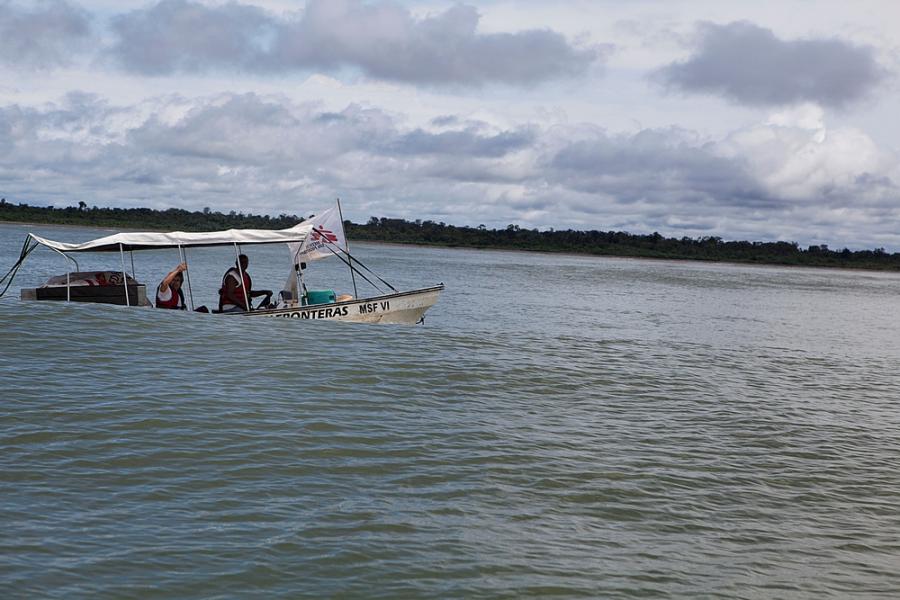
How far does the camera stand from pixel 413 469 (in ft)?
30.0

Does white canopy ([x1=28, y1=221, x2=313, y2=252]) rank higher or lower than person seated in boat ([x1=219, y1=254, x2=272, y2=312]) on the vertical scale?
higher

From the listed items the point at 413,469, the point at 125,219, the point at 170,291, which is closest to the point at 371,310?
the point at 170,291

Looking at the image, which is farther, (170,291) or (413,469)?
(170,291)

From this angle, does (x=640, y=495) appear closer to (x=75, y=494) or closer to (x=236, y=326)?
(x=75, y=494)

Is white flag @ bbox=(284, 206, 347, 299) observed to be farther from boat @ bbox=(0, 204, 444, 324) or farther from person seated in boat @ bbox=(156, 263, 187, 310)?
person seated in boat @ bbox=(156, 263, 187, 310)

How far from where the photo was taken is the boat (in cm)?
2056

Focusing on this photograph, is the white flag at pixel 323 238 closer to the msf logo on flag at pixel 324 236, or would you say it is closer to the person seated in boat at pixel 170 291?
the msf logo on flag at pixel 324 236

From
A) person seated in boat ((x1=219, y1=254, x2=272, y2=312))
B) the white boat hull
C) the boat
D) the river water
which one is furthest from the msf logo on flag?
the river water

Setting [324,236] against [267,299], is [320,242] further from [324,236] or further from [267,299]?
[267,299]

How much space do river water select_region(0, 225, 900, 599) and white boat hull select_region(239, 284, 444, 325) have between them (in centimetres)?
208

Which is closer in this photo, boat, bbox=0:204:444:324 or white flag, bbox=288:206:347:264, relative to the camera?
boat, bbox=0:204:444:324

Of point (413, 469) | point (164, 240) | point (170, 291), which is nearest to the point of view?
point (413, 469)

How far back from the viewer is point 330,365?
15.5 m

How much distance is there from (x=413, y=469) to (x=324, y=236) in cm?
1605
